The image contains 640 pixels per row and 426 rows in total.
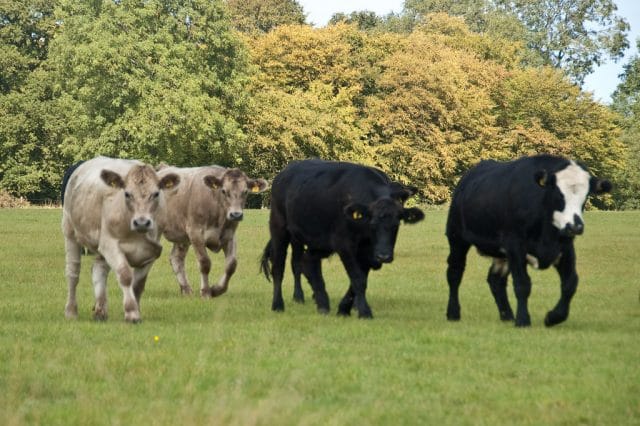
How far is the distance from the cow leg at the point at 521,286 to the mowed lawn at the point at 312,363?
22 cm

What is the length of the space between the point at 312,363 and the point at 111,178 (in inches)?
187

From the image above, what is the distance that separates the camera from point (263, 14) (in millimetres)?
101812

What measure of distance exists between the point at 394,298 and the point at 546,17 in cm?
9241

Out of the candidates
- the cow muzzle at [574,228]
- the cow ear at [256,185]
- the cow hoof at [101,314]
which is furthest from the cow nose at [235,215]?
the cow muzzle at [574,228]

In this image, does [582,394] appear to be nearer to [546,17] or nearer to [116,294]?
[116,294]

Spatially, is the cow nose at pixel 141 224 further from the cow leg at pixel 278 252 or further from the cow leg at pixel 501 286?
the cow leg at pixel 501 286

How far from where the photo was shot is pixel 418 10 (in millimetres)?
119562

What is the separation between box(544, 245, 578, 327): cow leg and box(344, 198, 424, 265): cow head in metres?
2.03

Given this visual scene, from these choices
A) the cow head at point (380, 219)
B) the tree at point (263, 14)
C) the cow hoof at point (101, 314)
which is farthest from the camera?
the tree at point (263, 14)

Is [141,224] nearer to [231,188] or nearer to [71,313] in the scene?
[71,313]

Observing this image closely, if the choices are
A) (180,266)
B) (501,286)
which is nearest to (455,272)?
(501,286)

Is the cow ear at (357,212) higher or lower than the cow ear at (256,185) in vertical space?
higher

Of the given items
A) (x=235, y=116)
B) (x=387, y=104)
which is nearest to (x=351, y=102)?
(x=387, y=104)

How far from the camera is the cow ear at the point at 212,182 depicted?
19062 mm
